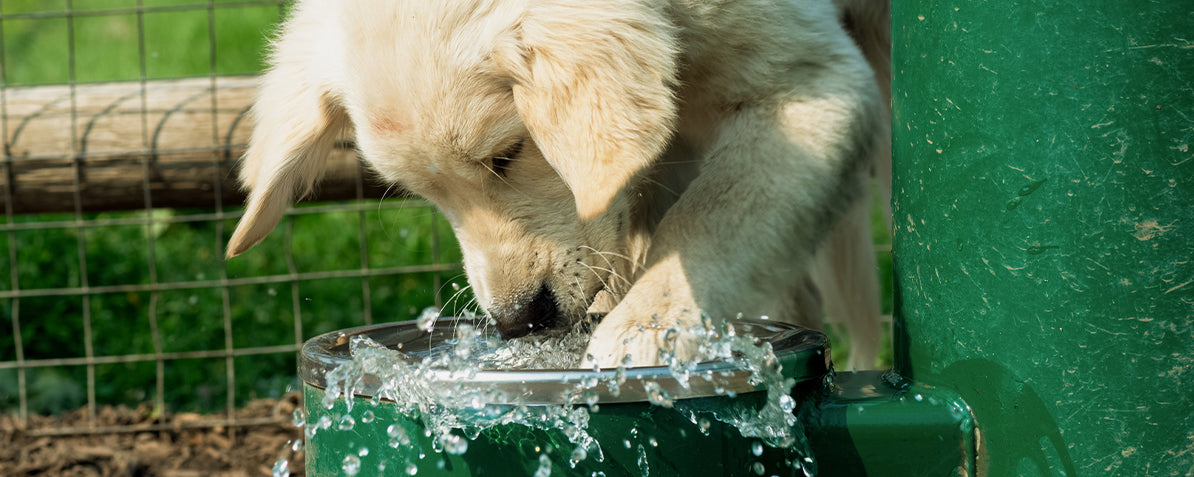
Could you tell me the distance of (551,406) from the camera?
124 centimetres

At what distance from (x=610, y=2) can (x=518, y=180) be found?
0.42 meters

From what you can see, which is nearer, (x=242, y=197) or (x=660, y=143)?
(x=660, y=143)

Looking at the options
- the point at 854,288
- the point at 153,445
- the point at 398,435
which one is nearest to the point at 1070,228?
the point at 398,435

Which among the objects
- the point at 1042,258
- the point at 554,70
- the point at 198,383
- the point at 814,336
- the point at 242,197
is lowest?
the point at 198,383

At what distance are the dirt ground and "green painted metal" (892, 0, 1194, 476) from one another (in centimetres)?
228

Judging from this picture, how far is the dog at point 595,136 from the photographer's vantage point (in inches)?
70.1

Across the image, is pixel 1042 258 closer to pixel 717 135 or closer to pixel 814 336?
pixel 814 336

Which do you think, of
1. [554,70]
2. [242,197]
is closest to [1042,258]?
[554,70]

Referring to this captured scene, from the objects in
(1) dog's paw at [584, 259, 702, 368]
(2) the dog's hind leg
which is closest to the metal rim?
(1) dog's paw at [584, 259, 702, 368]

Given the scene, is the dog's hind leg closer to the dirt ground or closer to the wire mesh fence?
the wire mesh fence

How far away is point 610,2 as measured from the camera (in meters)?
1.90

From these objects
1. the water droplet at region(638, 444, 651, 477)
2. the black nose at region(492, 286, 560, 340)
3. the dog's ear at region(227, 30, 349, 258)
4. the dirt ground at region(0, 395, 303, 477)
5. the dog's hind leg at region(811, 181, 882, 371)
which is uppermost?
the dog's ear at region(227, 30, 349, 258)

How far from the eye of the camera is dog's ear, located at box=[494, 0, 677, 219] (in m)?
1.67

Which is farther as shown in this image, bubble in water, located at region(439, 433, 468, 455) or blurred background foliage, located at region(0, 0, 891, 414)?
blurred background foliage, located at region(0, 0, 891, 414)
